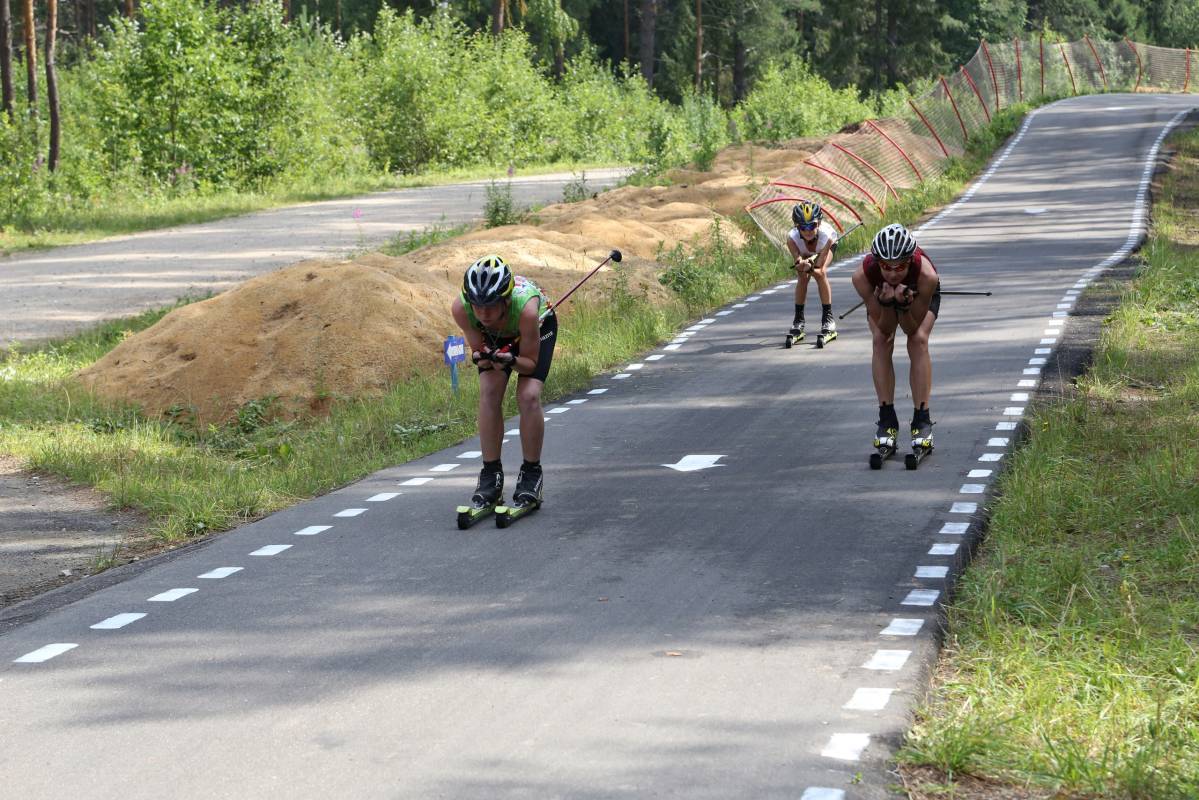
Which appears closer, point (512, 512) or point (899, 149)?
point (512, 512)

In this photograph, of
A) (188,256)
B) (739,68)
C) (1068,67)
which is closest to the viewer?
(188,256)

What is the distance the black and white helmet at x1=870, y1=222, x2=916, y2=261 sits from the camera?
32.5 feet

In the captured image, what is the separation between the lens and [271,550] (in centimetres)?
911

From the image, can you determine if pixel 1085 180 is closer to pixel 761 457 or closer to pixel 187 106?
pixel 187 106

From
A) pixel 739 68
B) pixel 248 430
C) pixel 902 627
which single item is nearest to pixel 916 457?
pixel 902 627

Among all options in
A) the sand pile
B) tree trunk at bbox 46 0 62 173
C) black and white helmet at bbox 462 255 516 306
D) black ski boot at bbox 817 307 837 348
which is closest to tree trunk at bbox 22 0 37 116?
tree trunk at bbox 46 0 62 173

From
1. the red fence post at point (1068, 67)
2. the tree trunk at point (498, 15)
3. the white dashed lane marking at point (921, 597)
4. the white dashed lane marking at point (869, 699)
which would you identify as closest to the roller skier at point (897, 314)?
the white dashed lane marking at point (921, 597)

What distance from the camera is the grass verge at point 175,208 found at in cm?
2961

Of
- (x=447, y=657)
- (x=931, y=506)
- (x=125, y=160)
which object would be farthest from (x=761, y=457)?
(x=125, y=160)

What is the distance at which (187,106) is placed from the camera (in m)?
36.7

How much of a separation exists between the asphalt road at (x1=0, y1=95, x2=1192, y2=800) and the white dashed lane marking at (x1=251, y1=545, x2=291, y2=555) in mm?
29

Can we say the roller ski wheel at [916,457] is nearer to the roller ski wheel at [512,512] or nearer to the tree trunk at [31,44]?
the roller ski wheel at [512,512]

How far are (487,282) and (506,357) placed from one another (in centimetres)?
56

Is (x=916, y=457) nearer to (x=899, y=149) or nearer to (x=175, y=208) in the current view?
(x=899, y=149)
